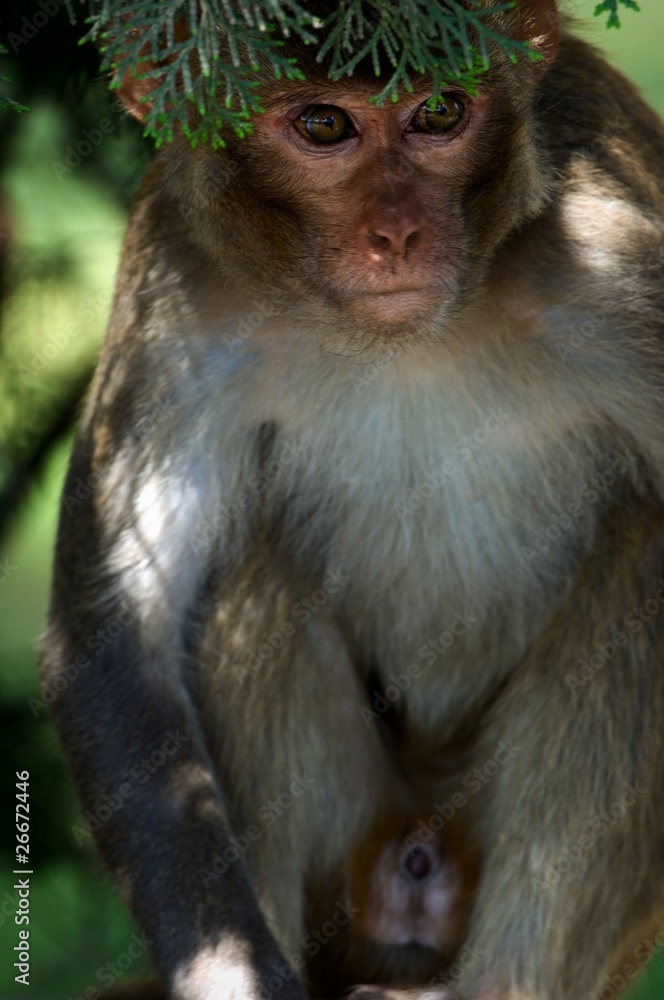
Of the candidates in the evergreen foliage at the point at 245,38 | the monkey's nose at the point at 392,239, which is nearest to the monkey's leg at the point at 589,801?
the monkey's nose at the point at 392,239

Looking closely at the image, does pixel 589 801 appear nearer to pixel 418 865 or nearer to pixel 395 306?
pixel 418 865

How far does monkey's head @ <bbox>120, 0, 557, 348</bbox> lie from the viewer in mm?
3615

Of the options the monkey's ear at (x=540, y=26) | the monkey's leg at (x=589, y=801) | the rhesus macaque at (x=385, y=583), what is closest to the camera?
the monkey's ear at (x=540, y=26)

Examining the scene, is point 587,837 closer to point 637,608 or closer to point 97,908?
point 637,608

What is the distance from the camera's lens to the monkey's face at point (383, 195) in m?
3.62

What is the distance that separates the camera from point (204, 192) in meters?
4.00

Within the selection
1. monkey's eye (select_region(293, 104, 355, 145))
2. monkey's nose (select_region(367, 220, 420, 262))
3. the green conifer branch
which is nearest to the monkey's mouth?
monkey's nose (select_region(367, 220, 420, 262))

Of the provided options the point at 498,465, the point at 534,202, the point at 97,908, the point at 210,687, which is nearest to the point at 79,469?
the point at 210,687

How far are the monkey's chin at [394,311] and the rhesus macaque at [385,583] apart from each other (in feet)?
0.17

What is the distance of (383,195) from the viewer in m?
3.58

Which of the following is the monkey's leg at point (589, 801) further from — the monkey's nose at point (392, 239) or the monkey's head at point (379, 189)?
the monkey's nose at point (392, 239)

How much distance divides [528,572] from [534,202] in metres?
1.16

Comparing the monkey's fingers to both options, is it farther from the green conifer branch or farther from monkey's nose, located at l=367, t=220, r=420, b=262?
the green conifer branch

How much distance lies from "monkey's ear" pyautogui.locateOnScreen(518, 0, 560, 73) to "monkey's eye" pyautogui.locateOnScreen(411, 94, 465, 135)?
0.24m
